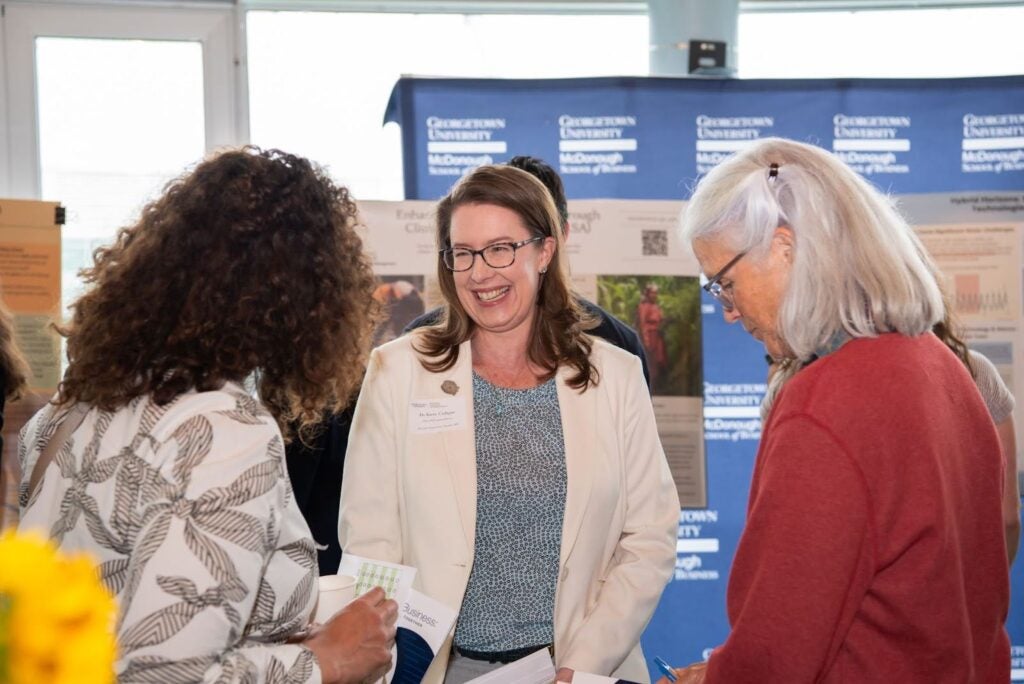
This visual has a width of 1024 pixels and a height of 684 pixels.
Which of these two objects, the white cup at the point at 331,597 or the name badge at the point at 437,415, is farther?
the name badge at the point at 437,415

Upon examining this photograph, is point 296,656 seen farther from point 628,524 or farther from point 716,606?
point 716,606

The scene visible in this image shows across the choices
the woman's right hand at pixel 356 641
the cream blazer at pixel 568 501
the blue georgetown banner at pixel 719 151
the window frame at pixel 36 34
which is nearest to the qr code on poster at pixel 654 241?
the blue georgetown banner at pixel 719 151

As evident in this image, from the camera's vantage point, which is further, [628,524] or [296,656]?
[628,524]

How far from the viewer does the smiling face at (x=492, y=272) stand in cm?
243

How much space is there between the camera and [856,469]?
52.8 inches

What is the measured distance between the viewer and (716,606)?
4.16 metres

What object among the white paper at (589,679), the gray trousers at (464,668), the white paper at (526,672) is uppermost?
→ the white paper at (589,679)

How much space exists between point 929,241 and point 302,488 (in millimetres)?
2710

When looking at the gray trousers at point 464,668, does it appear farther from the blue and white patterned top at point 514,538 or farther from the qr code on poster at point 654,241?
the qr code on poster at point 654,241

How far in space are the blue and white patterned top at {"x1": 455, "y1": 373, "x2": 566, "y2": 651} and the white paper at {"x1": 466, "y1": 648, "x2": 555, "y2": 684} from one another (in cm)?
18

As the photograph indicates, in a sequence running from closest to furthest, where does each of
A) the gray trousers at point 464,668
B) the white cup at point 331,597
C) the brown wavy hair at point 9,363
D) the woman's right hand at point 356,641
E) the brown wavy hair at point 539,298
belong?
the woman's right hand at point 356,641
the white cup at point 331,597
the gray trousers at point 464,668
the brown wavy hair at point 539,298
the brown wavy hair at point 9,363

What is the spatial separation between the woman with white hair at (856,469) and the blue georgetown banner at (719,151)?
267 centimetres

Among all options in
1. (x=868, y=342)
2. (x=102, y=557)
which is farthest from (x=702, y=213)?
(x=102, y=557)

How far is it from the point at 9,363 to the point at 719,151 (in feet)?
8.96
